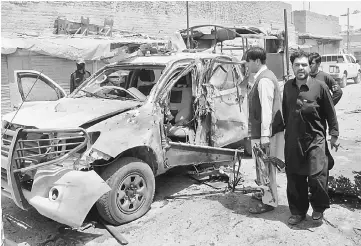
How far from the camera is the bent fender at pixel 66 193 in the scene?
3395 mm

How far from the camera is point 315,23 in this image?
32.0 metres

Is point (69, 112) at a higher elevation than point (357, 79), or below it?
below

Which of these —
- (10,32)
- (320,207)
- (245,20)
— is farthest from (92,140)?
(245,20)

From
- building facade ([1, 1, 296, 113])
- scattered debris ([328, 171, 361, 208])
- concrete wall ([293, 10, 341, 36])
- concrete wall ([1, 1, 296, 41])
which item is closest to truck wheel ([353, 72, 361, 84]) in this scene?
building facade ([1, 1, 296, 113])

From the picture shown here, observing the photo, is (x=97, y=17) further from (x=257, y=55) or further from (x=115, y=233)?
(x=115, y=233)

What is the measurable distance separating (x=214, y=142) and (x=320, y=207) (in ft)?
5.87

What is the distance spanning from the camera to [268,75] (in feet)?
12.8

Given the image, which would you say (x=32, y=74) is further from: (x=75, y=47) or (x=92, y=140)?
(x=75, y=47)

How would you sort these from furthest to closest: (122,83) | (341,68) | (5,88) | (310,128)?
(341,68)
(5,88)
(122,83)
(310,128)

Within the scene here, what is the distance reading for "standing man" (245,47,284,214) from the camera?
12.5 ft

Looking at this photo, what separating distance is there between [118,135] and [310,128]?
1913 millimetres

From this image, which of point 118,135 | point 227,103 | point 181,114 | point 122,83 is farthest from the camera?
point 122,83

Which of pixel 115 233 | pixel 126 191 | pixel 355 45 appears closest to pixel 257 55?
→ pixel 126 191

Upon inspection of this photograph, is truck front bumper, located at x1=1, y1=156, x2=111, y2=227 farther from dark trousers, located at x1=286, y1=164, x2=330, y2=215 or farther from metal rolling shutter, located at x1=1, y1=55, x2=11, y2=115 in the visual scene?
metal rolling shutter, located at x1=1, y1=55, x2=11, y2=115
